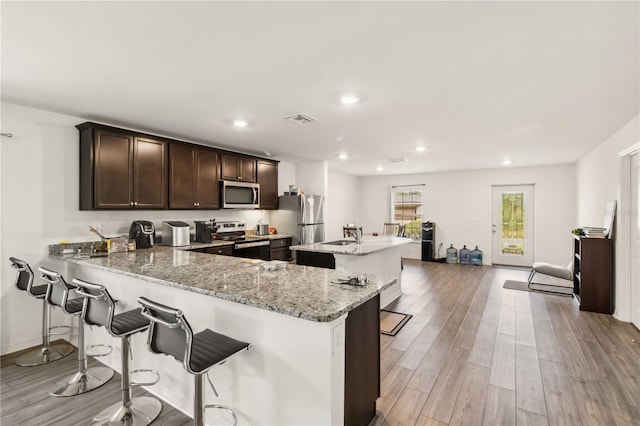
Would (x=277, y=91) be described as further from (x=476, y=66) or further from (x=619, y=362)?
(x=619, y=362)

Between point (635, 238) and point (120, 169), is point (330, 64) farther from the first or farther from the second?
point (635, 238)

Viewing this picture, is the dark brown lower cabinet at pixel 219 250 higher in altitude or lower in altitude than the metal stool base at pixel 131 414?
A: higher

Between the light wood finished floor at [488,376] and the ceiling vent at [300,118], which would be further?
the ceiling vent at [300,118]

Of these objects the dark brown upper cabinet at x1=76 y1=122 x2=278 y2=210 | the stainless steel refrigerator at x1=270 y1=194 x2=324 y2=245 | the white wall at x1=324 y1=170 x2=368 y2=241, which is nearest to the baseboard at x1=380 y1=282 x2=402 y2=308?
the stainless steel refrigerator at x1=270 y1=194 x2=324 y2=245

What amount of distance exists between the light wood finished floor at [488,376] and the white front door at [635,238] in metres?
0.24

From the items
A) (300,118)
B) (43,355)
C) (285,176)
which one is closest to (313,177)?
(285,176)

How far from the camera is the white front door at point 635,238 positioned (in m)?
3.49

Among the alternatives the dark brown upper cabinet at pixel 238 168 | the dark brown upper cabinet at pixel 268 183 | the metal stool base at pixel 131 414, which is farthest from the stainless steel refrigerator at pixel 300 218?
the metal stool base at pixel 131 414

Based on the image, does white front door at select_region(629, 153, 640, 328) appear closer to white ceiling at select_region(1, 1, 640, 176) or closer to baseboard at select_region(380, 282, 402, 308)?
white ceiling at select_region(1, 1, 640, 176)

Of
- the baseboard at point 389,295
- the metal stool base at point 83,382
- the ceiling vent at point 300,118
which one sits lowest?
the metal stool base at point 83,382

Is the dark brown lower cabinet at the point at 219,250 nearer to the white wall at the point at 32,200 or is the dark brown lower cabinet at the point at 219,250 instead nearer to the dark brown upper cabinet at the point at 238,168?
the dark brown upper cabinet at the point at 238,168

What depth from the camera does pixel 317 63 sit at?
2.14m

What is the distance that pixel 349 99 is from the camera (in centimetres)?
279

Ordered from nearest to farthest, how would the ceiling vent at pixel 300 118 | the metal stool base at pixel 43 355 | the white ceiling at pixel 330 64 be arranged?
the white ceiling at pixel 330 64, the metal stool base at pixel 43 355, the ceiling vent at pixel 300 118
